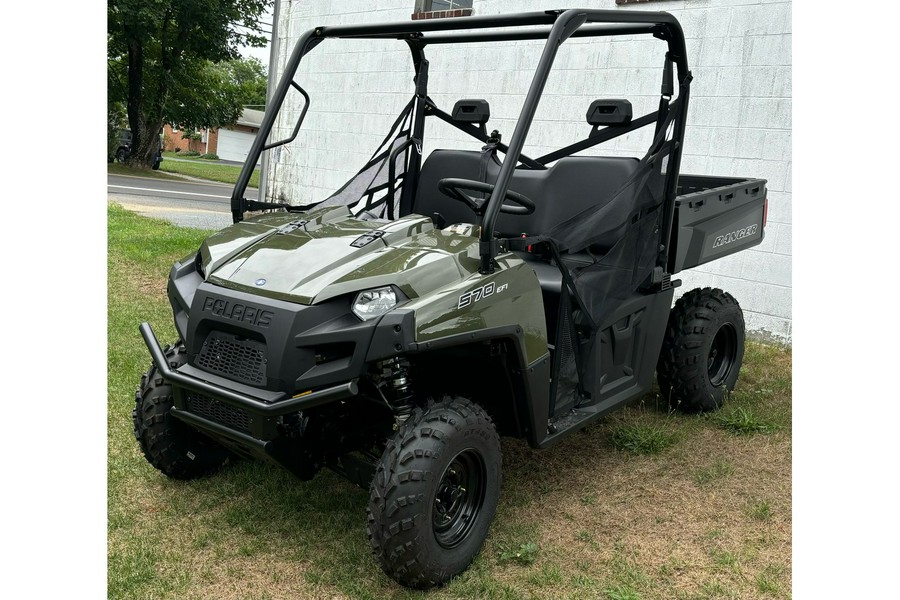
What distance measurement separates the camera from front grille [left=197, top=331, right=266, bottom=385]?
9.35ft

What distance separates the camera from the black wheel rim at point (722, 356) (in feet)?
16.1

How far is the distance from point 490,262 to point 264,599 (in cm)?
137

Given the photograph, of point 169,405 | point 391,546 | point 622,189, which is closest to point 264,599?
point 391,546

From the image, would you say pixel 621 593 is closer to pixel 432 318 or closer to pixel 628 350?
pixel 432 318

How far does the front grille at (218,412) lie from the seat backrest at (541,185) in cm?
157

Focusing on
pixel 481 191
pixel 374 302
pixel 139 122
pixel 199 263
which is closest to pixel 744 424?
pixel 481 191

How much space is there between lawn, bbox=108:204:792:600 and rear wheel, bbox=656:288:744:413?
0.13m

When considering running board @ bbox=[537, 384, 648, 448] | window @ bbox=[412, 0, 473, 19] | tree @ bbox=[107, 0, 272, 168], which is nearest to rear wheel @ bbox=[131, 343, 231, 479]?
running board @ bbox=[537, 384, 648, 448]

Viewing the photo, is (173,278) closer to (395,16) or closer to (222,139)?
(395,16)

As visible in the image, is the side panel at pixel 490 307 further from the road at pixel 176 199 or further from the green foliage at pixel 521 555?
the road at pixel 176 199

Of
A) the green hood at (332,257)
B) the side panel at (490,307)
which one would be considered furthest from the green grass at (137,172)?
the side panel at (490,307)

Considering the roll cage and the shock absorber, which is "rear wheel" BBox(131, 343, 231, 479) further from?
the shock absorber

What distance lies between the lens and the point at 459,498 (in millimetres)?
3139

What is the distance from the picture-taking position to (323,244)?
10.4 ft
